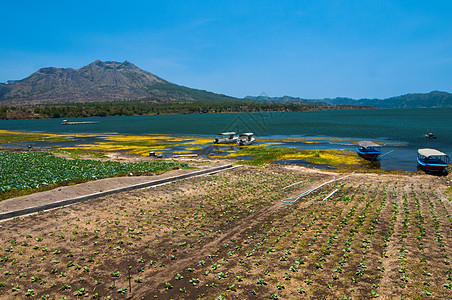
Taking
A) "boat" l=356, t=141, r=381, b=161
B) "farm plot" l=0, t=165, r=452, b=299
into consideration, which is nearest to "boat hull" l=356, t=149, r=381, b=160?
"boat" l=356, t=141, r=381, b=161

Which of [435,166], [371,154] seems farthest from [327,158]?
[435,166]

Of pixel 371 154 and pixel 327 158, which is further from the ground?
pixel 371 154

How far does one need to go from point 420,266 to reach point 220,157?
35864mm

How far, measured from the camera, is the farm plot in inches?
389

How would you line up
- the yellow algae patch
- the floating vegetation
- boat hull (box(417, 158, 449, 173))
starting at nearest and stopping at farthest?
1. the floating vegetation
2. boat hull (box(417, 158, 449, 173))
3. the yellow algae patch

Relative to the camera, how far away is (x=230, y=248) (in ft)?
42.8

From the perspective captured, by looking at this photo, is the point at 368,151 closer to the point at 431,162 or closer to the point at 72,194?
the point at 431,162

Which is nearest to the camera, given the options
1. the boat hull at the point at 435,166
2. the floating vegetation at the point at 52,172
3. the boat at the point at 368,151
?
the floating vegetation at the point at 52,172

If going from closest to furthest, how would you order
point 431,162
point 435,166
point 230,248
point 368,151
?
point 230,248, point 435,166, point 431,162, point 368,151

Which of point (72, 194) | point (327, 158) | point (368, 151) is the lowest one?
point (327, 158)

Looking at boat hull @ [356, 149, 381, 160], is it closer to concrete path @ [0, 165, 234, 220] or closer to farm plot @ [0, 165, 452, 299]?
farm plot @ [0, 165, 452, 299]

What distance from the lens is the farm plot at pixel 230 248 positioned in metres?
9.88

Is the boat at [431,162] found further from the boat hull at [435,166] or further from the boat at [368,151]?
the boat at [368,151]

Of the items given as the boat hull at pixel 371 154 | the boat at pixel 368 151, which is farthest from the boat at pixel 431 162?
the boat at pixel 368 151
